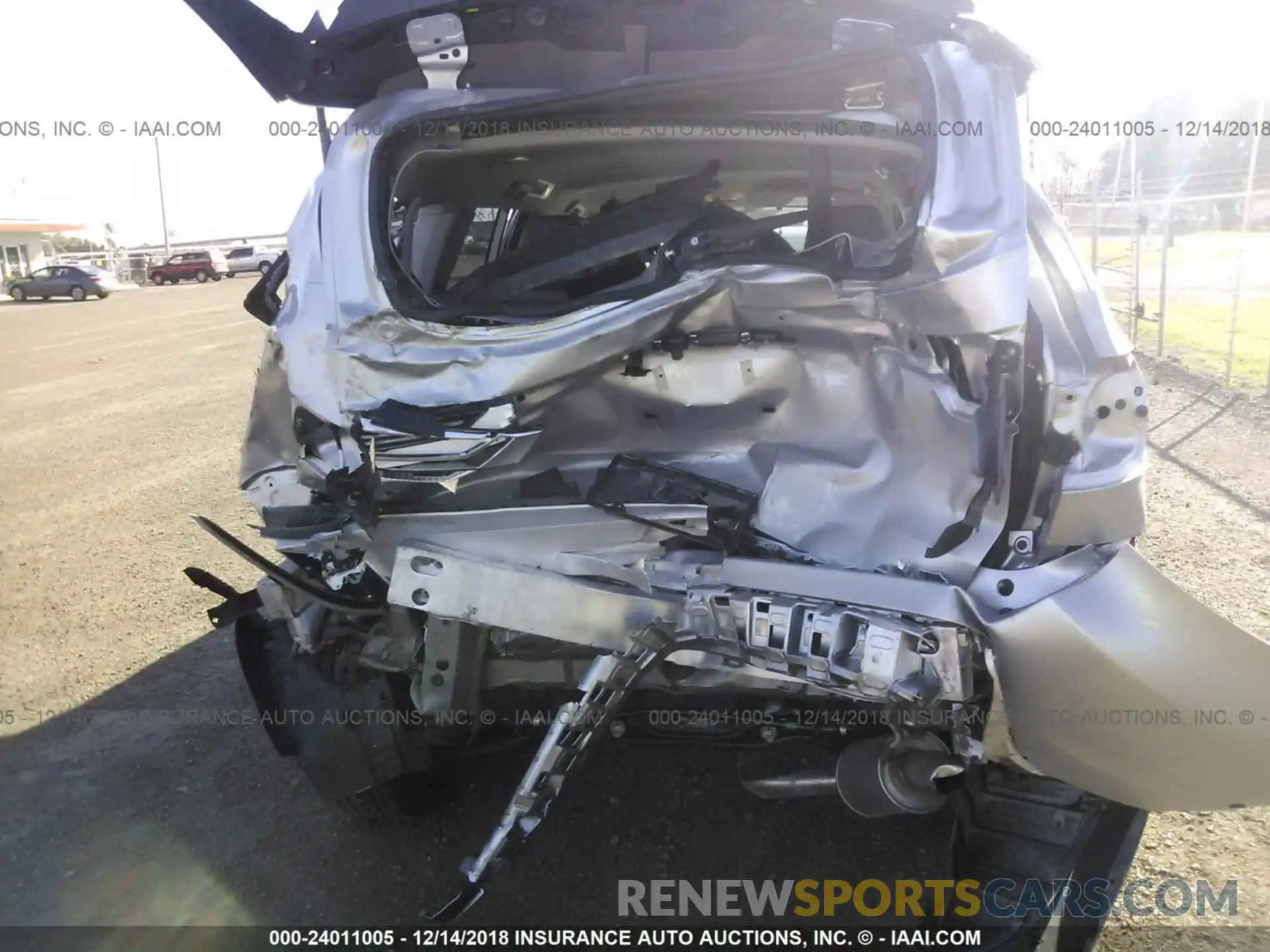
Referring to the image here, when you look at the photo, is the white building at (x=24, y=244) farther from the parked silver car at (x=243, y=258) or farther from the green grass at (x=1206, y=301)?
the green grass at (x=1206, y=301)

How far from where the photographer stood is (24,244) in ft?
137

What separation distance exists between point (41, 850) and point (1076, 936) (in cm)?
275

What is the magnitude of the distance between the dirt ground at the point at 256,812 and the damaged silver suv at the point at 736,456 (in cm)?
35

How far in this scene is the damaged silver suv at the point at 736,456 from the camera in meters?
1.77

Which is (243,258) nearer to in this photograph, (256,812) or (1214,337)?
(1214,337)

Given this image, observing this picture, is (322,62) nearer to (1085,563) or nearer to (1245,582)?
(1085,563)

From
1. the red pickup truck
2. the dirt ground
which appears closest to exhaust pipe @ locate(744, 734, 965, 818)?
the dirt ground

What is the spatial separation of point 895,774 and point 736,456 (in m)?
0.82

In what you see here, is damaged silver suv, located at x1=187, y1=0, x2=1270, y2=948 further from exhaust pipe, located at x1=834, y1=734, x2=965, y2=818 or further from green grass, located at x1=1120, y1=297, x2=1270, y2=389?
green grass, located at x1=1120, y1=297, x2=1270, y2=389

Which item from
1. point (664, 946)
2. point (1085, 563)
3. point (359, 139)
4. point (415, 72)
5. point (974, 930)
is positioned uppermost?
point (415, 72)

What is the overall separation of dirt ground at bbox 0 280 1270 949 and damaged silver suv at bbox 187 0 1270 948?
1.15ft

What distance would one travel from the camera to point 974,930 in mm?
2129

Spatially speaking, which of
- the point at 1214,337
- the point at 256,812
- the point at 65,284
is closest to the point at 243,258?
the point at 65,284

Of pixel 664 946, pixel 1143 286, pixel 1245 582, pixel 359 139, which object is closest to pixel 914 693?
pixel 664 946
